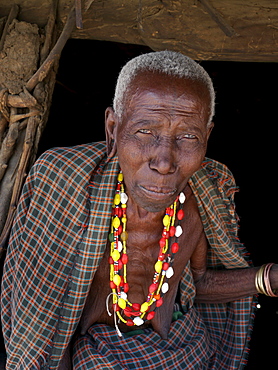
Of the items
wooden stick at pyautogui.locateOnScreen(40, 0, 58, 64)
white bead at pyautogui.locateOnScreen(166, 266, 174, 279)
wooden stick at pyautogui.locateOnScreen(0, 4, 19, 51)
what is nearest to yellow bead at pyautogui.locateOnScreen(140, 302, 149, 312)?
white bead at pyautogui.locateOnScreen(166, 266, 174, 279)

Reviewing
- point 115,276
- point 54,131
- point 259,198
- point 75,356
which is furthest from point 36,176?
point 259,198

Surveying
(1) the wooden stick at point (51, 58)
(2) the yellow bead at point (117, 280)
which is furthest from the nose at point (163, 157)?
(1) the wooden stick at point (51, 58)

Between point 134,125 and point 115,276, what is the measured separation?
0.67 metres

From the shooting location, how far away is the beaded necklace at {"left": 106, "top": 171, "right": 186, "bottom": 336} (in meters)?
2.13

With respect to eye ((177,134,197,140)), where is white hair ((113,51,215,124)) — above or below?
above

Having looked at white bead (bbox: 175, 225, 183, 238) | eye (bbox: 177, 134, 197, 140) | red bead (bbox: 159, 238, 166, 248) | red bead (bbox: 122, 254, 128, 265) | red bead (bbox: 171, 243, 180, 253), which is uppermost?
eye (bbox: 177, 134, 197, 140)

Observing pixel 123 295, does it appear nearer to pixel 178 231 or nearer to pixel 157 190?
pixel 178 231

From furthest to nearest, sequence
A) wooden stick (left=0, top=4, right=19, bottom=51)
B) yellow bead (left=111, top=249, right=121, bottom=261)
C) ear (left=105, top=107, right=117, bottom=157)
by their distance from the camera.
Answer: wooden stick (left=0, top=4, right=19, bottom=51) < yellow bead (left=111, top=249, right=121, bottom=261) < ear (left=105, top=107, right=117, bottom=157)

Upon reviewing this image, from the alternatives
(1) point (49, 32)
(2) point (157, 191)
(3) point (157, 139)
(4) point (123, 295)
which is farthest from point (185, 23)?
(4) point (123, 295)

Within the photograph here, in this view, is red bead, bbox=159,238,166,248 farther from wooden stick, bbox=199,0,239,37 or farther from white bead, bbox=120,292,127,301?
wooden stick, bbox=199,0,239,37

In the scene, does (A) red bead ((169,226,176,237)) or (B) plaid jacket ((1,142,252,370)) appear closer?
(B) plaid jacket ((1,142,252,370))

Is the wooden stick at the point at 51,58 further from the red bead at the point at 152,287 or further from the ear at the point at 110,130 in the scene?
the red bead at the point at 152,287

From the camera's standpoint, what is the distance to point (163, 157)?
1791 mm

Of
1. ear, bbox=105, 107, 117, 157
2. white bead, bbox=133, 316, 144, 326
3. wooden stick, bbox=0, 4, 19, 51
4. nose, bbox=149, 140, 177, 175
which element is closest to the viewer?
nose, bbox=149, 140, 177, 175
